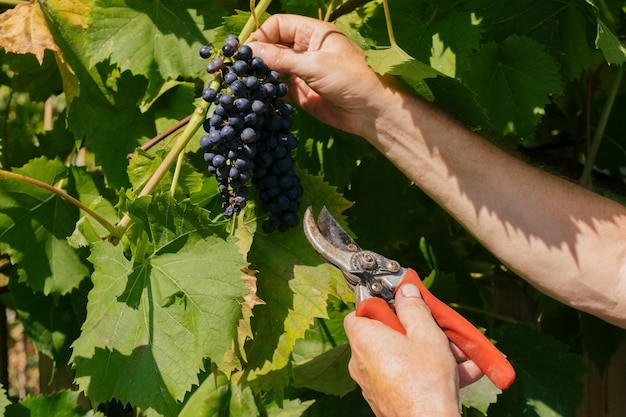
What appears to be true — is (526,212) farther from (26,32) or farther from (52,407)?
(52,407)

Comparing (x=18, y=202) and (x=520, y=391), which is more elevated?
(x=18, y=202)

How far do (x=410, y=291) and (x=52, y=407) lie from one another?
113 centimetres

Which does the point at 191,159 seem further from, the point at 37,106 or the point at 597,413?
the point at 597,413

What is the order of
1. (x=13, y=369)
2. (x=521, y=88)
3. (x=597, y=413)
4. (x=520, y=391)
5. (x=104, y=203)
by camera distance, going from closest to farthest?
(x=521, y=88), (x=104, y=203), (x=520, y=391), (x=597, y=413), (x=13, y=369)

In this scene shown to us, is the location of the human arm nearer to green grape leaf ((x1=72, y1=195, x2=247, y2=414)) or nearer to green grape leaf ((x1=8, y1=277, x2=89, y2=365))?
green grape leaf ((x1=72, y1=195, x2=247, y2=414))

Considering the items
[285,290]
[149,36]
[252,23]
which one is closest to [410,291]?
[285,290]

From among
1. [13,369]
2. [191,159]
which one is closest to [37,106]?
[191,159]

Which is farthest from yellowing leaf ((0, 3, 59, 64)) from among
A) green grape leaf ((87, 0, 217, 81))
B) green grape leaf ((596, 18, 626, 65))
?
green grape leaf ((596, 18, 626, 65))

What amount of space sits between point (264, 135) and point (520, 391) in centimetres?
123

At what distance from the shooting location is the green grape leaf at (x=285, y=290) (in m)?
1.78

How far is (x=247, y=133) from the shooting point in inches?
60.4

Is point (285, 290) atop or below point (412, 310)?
below

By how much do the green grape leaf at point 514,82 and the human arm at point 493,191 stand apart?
0.48 feet

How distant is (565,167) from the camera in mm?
2557
